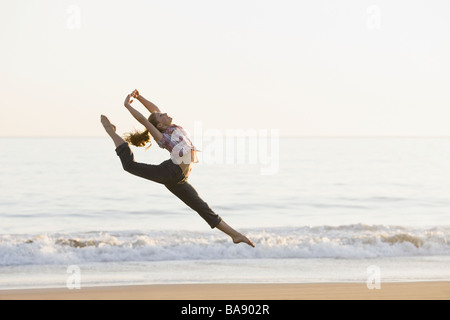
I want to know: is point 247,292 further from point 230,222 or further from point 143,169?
point 230,222

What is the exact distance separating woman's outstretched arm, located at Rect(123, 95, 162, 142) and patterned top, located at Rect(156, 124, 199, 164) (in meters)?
0.10

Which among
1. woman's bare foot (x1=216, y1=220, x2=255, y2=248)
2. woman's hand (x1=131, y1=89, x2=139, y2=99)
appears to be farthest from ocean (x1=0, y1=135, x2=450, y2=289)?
woman's hand (x1=131, y1=89, x2=139, y2=99)

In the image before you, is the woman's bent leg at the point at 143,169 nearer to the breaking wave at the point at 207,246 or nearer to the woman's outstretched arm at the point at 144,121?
the woman's outstretched arm at the point at 144,121

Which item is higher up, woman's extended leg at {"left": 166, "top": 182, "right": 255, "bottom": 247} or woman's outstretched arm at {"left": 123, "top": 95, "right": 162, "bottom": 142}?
woman's outstretched arm at {"left": 123, "top": 95, "right": 162, "bottom": 142}

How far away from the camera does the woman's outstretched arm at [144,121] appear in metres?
7.91

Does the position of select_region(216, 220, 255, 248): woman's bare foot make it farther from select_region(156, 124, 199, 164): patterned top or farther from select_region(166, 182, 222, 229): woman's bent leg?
select_region(156, 124, 199, 164): patterned top

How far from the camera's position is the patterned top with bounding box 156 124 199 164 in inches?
322

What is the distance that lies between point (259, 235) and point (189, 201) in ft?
34.7

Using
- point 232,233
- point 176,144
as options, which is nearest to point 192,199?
point 176,144

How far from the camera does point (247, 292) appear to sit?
11.5 meters

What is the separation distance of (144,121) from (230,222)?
1447 cm

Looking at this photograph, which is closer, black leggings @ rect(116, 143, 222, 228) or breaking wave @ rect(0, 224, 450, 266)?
black leggings @ rect(116, 143, 222, 228)

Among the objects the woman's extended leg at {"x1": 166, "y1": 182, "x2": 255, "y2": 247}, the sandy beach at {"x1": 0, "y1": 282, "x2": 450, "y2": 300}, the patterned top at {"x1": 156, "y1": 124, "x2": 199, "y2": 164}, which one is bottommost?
the sandy beach at {"x1": 0, "y1": 282, "x2": 450, "y2": 300}

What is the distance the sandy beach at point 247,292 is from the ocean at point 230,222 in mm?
538
